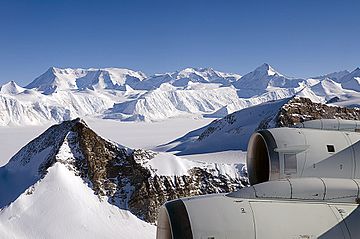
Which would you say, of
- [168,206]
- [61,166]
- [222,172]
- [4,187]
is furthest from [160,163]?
[168,206]

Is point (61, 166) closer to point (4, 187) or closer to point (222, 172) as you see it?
point (4, 187)

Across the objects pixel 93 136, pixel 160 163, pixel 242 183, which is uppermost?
pixel 93 136

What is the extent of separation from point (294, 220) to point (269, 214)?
85 centimetres

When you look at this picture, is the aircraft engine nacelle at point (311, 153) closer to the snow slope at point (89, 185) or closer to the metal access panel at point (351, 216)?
the metal access panel at point (351, 216)

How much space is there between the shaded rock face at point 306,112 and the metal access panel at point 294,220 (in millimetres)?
57371

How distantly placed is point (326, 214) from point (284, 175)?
3.78 m

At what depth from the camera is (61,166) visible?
44750mm

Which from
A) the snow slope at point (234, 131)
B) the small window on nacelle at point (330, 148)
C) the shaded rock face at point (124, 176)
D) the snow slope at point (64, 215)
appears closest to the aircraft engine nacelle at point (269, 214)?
the small window on nacelle at point (330, 148)

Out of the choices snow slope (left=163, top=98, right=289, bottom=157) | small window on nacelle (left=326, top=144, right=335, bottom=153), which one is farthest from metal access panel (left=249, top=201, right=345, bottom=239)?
snow slope (left=163, top=98, right=289, bottom=157)

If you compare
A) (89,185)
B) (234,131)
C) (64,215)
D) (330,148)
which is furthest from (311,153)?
(234,131)

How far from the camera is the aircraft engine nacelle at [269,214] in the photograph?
1230cm

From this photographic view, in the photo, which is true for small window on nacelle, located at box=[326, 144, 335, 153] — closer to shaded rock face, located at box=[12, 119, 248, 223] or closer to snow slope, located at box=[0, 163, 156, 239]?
snow slope, located at box=[0, 163, 156, 239]

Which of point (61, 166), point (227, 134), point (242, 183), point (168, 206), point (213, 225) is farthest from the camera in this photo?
point (227, 134)

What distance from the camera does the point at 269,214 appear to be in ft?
42.4
